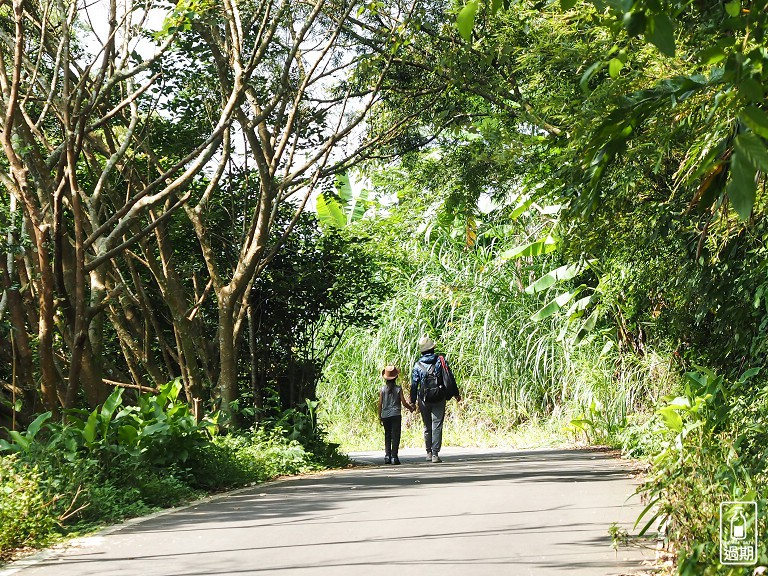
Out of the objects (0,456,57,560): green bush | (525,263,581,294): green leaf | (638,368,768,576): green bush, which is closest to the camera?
(638,368,768,576): green bush

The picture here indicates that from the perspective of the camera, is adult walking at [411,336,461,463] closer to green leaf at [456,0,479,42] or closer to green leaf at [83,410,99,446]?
green leaf at [83,410,99,446]

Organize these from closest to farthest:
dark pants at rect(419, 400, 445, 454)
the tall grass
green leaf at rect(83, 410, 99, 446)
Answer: green leaf at rect(83, 410, 99, 446) → dark pants at rect(419, 400, 445, 454) → the tall grass

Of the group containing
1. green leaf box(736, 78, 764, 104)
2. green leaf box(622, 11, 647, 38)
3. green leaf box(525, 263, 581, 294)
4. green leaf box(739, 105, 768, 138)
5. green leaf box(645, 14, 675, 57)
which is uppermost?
green leaf box(525, 263, 581, 294)

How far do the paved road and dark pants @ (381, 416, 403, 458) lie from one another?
4103 mm

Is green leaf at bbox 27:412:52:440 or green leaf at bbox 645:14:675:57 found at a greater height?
green leaf at bbox 645:14:675:57

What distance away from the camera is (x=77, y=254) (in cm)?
1237

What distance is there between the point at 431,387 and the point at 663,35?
52.9 feet

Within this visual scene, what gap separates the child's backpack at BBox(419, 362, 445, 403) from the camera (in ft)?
60.3

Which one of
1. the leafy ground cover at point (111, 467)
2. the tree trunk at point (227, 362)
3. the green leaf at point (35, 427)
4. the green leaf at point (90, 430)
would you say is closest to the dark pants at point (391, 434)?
the leafy ground cover at point (111, 467)

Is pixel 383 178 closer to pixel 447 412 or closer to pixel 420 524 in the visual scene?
pixel 447 412

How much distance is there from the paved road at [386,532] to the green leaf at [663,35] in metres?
4.99

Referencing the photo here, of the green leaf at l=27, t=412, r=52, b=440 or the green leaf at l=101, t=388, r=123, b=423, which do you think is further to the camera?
the green leaf at l=101, t=388, r=123, b=423

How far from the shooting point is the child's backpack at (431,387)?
1838cm

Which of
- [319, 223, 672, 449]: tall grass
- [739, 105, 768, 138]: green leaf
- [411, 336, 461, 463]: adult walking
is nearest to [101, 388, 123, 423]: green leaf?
[411, 336, 461, 463]: adult walking
